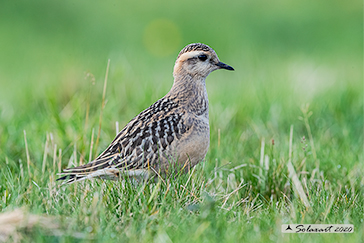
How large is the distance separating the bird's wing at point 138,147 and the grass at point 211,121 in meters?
0.18

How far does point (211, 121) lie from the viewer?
7461mm

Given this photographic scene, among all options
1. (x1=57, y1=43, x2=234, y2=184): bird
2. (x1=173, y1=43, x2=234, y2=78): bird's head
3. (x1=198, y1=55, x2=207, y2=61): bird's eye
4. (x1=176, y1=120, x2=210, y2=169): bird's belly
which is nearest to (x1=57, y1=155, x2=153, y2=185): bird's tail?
(x1=57, y1=43, x2=234, y2=184): bird

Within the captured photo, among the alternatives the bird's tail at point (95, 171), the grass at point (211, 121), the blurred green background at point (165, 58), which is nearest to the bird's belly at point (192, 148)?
the grass at point (211, 121)

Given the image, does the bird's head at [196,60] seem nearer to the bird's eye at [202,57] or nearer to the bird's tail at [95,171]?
the bird's eye at [202,57]

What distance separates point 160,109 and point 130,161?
0.74m

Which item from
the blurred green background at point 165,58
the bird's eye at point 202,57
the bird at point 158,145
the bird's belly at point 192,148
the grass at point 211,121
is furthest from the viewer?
the blurred green background at point 165,58

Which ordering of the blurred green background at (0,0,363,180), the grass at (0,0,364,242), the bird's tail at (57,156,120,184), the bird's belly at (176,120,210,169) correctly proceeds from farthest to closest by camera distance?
the blurred green background at (0,0,363,180)
the bird's belly at (176,120,210,169)
the bird's tail at (57,156,120,184)
the grass at (0,0,364,242)

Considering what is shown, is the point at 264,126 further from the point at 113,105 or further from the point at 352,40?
the point at 352,40

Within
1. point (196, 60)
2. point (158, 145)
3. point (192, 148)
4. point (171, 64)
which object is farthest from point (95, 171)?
point (171, 64)

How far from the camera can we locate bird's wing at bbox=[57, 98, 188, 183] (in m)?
4.92

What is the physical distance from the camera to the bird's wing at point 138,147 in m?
4.92

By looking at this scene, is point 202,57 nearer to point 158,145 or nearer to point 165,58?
point 158,145

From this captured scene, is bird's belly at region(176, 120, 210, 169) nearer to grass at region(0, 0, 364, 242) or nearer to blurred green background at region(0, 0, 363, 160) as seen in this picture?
grass at region(0, 0, 364, 242)

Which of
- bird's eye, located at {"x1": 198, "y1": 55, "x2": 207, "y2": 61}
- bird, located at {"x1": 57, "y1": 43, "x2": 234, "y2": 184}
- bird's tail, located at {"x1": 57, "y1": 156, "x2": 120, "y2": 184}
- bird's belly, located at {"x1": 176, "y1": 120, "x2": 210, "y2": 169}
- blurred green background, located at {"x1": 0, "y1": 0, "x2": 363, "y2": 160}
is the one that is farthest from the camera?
blurred green background, located at {"x1": 0, "y1": 0, "x2": 363, "y2": 160}
